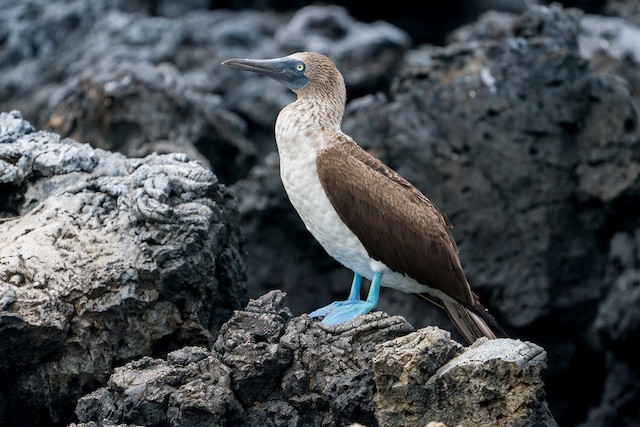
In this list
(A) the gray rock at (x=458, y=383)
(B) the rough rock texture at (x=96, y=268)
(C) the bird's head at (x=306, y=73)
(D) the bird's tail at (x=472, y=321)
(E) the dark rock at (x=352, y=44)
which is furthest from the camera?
(E) the dark rock at (x=352, y=44)

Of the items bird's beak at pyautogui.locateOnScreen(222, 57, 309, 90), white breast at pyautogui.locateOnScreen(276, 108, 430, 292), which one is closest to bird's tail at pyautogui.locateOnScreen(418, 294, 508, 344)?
white breast at pyautogui.locateOnScreen(276, 108, 430, 292)

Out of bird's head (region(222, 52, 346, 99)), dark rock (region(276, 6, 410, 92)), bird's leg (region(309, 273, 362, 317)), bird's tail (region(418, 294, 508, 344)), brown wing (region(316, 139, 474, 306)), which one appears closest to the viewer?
bird's leg (region(309, 273, 362, 317))

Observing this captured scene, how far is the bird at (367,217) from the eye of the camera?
25.7 feet

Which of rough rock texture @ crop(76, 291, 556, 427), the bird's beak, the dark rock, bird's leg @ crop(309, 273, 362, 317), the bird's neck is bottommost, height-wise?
the dark rock

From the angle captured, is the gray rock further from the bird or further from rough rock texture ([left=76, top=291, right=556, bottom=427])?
the bird

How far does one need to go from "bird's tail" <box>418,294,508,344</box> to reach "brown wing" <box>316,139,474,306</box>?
0.40 ft

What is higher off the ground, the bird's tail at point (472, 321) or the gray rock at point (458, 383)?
the gray rock at point (458, 383)

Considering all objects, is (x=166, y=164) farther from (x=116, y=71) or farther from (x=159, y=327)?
(x=116, y=71)

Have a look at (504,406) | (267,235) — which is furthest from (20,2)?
(504,406)

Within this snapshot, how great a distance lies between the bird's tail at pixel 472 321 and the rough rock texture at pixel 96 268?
52.1 inches

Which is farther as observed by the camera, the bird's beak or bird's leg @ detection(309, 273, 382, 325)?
the bird's beak

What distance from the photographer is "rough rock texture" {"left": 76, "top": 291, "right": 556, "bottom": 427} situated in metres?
6.25

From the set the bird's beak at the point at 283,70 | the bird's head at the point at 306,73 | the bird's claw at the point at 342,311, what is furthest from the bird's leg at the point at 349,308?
the bird's beak at the point at 283,70

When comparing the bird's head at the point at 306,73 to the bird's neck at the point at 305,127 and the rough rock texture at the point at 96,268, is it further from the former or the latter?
the rough rock texture at the point at 96,268
